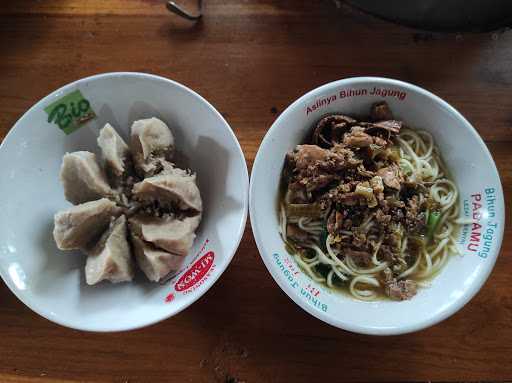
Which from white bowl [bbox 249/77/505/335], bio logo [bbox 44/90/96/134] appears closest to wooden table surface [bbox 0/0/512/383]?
white bowl [bbox 249/77/505/335]

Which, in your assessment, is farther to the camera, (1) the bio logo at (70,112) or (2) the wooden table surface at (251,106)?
(2) the wooden table surface at (251,106)

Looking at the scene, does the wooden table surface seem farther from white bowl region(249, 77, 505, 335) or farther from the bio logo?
the bio logo

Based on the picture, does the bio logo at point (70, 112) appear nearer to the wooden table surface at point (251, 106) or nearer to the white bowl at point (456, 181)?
the wooden table surface at point (251, 106)

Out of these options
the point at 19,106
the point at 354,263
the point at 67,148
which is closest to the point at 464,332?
the point at 354,263

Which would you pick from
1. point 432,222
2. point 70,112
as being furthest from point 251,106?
point 432,222

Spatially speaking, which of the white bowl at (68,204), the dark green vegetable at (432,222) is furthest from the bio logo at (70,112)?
the dark green vegetable at (432,222)

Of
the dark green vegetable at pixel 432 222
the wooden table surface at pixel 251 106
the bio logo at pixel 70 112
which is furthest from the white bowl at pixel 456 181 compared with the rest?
the bio logo at pixel 70 112

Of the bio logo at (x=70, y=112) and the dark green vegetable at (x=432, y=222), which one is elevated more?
the bio logo at (x=70, y=112)
